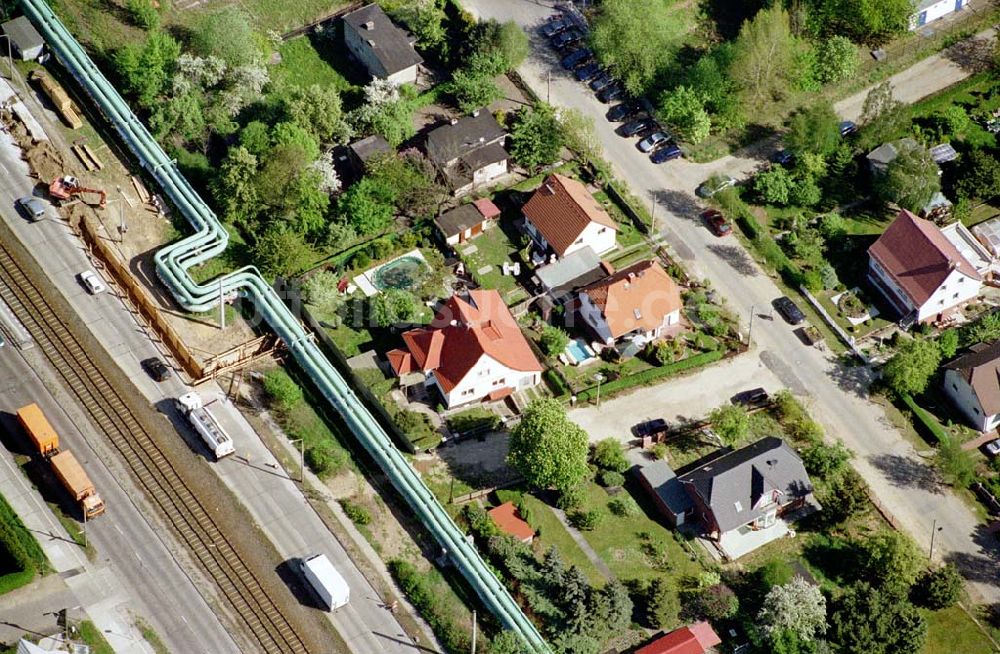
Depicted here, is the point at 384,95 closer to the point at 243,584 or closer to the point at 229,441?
the point at 229,441

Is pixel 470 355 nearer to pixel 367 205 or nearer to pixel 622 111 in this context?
pixel 367 205

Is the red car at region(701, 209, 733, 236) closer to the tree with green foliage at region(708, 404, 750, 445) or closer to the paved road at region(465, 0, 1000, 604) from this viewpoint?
the paved road at region(465, 0, 1000, 604)

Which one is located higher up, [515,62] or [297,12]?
[297,12]

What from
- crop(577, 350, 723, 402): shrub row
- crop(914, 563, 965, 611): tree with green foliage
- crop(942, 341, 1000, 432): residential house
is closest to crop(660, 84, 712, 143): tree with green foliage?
crop(577, 350, 723, 402): shrub row

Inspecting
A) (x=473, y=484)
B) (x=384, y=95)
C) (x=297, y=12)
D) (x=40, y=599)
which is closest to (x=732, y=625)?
(x=473, y=484)

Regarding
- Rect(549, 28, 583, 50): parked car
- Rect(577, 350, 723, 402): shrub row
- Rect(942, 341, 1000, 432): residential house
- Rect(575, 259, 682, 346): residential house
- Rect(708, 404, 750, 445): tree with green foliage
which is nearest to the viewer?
Rect(708, 404, 750, 445): tree with green foliage

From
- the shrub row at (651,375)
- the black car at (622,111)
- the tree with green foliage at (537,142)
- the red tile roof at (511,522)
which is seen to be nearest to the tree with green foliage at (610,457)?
the shrub row at (651,375)
